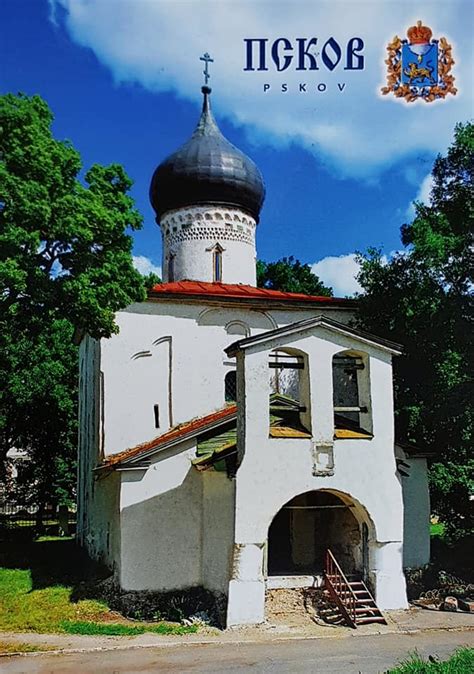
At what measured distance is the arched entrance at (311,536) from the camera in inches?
571

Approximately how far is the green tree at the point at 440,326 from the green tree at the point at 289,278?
586 inches

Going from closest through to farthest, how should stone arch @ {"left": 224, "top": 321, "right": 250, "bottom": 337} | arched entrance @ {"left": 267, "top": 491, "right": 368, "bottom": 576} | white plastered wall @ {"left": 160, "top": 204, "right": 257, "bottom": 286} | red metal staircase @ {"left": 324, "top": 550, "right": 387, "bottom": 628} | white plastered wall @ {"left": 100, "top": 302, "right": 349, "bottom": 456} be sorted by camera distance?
red metal staircase @ {"left": 324, "top": 550, "right": 387, "bottom": 628}, arched entrance @ {"left": 267, "top": 491, "right": 368, "bottom": 576}, white plastered wall @ {"left": 100, "top": 302, "right": 349, "bottom": 456}, stone arch @ {"left": 224, "top": 321, "right": 250, "bottom": 337}, white plastered wall @ {"left": 160, "top": 204, "right": 257, "bottom": 286}

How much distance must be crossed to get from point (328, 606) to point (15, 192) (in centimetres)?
958

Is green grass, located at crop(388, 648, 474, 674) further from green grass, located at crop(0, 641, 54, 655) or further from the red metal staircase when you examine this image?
green grass, located at crop(0, 641, 54, 655)

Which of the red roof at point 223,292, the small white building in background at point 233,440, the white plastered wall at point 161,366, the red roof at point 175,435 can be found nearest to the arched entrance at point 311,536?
the small white building in background at point 233,440

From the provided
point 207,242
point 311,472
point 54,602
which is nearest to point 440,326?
point 311,472

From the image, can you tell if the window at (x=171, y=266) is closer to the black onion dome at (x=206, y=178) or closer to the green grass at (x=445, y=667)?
the black onion dome at (x=206, y=178)

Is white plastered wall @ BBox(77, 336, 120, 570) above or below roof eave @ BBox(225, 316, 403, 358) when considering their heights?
below

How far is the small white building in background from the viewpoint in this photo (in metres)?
12.9

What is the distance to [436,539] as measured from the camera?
20500mm

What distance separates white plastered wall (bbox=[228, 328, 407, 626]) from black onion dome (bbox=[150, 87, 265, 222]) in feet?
30.9

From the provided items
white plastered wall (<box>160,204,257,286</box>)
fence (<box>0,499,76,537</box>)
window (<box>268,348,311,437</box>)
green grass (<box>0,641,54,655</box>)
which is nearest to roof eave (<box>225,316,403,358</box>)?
window (<box>268,348,311,437</box>)

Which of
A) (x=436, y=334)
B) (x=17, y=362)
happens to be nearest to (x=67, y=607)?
(x=436, y=334)

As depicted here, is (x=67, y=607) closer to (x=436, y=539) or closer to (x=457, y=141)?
(x=436, y=539)
